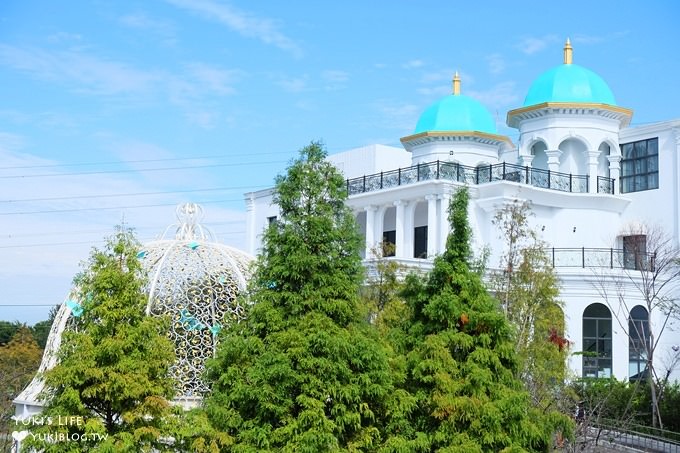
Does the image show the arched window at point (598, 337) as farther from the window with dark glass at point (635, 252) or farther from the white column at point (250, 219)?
the white column at point (250, 219)

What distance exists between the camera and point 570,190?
29531 millimetres

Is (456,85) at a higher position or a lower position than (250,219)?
higher

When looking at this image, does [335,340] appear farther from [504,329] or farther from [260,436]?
[504,329]

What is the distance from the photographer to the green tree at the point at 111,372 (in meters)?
11.4

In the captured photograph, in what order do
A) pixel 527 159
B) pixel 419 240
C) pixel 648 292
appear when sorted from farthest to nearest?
pixel 527 159, pixel 419 240, pixel 648 292

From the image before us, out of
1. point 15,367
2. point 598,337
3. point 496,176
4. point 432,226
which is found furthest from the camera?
point 15,367

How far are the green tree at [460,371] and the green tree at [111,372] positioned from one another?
3.10 meters

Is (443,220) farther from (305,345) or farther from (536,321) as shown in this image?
(305,345)

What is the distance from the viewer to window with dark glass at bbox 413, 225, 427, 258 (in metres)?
30.4

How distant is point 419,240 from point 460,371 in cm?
1811

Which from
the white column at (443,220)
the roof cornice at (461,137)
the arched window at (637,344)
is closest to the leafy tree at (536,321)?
the arched window at (637,344)

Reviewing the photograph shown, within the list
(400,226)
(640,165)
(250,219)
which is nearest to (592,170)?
(640,165)

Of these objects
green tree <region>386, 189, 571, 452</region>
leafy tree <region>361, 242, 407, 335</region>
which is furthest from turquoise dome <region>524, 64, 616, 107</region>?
green tree <region>386, 189, 571, 452</region>

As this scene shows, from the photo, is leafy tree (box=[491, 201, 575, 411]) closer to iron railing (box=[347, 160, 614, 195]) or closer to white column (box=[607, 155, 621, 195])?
iron railing (box=[347, 160, 614, 195])
